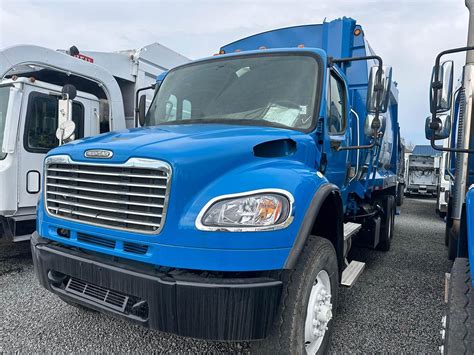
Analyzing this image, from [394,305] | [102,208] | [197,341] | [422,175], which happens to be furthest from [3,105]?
[422,175]

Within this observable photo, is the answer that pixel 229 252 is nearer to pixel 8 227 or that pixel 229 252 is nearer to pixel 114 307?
pixel 114 307

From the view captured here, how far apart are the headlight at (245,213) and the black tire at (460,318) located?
0.98m

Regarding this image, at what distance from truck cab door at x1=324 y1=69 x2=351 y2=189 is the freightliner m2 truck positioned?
2.47 feet

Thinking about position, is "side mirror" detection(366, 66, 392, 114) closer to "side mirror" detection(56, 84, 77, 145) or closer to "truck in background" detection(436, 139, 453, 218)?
"truck in background" detection(436, 139, 453, 218)

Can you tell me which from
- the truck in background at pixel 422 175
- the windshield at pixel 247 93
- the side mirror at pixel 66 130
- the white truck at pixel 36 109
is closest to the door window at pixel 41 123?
the white truck at pixel 36 109

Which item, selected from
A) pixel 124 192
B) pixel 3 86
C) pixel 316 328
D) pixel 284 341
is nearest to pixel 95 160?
pixel 124 192

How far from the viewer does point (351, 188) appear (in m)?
4.51

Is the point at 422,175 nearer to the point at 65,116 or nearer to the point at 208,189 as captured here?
the point at 65,116

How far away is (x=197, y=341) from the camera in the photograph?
301 centimetres

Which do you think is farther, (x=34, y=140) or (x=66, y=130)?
(x=34, y=140)

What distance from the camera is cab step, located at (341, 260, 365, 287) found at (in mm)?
3277

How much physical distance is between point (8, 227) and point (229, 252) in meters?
3.59

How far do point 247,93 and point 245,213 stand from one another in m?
1.43

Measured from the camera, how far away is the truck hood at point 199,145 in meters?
2.19
